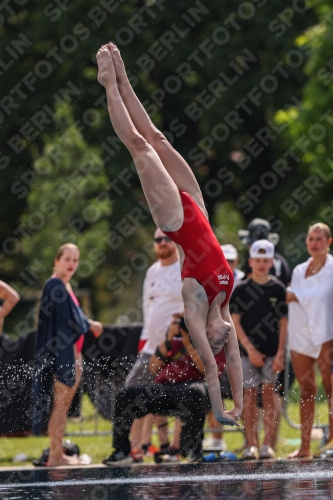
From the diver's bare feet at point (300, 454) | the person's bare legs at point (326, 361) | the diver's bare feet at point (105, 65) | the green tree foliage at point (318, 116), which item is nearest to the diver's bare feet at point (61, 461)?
the diver's bare feet at point (300, 454)

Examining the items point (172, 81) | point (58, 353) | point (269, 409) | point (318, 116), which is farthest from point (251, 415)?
point (172, 81)

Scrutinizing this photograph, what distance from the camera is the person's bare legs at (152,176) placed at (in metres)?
7.25

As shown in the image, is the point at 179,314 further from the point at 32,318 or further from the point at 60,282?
the point at 32,318

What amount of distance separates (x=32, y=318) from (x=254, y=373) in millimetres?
17070

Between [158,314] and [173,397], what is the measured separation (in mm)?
1139

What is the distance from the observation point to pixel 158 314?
9.89 m

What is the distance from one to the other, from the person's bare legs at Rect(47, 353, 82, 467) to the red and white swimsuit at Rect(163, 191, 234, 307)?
2.63 metres

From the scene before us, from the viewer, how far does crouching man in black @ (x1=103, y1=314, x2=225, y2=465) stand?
8.96 metres

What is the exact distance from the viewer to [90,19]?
2106 cm

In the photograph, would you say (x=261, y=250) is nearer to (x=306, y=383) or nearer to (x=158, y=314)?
(x=158, y=314)

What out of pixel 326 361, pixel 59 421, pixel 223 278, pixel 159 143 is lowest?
pixel 59 421

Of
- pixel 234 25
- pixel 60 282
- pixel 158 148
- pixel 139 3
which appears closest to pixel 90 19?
pixel 139 3

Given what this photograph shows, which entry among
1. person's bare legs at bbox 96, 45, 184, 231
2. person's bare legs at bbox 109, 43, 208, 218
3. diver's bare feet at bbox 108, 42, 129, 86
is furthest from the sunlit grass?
diver's bare feet at bbox 108, 42, 129, 86

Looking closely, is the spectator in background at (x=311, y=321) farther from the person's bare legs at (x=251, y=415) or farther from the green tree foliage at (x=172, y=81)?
the green tree foliage at (x=172, y=81)
